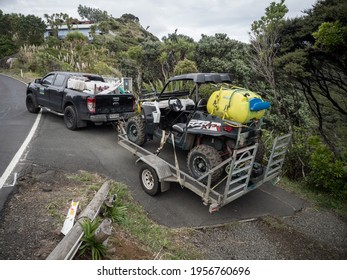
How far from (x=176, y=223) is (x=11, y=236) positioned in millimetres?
2458

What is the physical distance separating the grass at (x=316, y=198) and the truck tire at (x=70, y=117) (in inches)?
247

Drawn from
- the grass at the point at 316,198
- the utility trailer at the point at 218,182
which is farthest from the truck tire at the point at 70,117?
the grass at the point at 316,198

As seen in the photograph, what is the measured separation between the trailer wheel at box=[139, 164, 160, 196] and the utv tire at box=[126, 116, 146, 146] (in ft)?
4.51

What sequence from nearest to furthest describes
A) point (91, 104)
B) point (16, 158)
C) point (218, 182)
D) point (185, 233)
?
point (185, 233) < point (218, 182) < point (16, 158) < point (91, 104)

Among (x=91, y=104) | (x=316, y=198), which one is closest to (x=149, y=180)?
(x=91, y=104)

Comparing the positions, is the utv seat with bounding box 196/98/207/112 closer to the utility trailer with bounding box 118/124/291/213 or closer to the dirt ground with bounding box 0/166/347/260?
the utility trailer with bounding box 118/124/291/213

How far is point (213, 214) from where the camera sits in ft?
15.7

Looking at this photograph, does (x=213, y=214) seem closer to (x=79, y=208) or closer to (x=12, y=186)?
(x=79, y=208)

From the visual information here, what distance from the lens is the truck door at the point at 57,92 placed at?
838cm

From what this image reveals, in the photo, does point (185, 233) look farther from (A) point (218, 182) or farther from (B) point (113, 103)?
(B) point (113, 103)

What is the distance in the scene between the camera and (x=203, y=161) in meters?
4.89

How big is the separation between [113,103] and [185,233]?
504 cm

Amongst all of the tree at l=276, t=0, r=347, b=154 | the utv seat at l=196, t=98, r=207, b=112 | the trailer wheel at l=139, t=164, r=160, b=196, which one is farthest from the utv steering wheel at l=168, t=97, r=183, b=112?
the tree at l=276, t=0, r=347, b=154

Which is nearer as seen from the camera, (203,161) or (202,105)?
(203,161)
